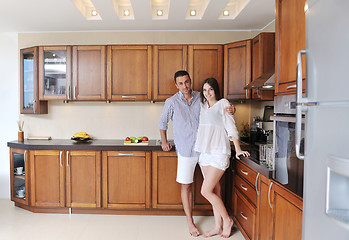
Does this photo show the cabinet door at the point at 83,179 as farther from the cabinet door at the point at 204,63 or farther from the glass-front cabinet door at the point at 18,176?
the cabinet door at the point at 204,63

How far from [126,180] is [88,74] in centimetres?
149

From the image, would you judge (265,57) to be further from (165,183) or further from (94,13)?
(94,13)

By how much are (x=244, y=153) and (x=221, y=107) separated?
0.50 m

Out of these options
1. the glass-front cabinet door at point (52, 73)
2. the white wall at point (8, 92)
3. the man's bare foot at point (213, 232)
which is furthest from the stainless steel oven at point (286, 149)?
the white wall at point (8, 92)

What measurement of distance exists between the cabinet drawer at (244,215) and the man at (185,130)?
497mm

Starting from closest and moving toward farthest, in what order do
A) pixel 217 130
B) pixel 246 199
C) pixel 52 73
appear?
pixel 246 199 < pixel 217 130 < pixel 52 73

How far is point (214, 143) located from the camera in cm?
261

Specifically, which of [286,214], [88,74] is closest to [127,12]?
[88,74]

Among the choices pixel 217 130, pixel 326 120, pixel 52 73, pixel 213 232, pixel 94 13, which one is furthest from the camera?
pixel 52 73

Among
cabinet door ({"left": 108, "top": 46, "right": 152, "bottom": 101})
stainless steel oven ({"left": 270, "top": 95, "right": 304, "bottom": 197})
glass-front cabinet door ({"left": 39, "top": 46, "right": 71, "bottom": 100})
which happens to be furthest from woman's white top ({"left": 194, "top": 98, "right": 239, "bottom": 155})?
glass-front cabinet door ({"left": 39, "top": 46, "right": 71, "bottom": 100})

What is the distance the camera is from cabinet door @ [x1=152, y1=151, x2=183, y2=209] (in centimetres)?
323

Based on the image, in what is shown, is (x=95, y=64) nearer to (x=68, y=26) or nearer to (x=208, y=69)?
(x=68, y=26)

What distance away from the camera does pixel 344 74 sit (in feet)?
3.10

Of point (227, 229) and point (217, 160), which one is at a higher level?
point (217, 160)
